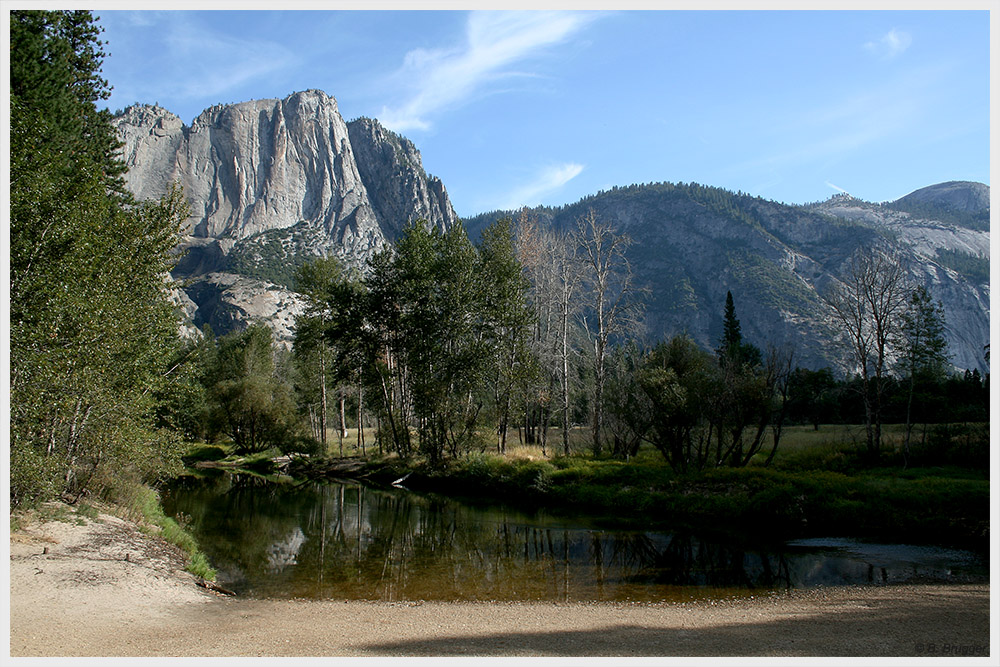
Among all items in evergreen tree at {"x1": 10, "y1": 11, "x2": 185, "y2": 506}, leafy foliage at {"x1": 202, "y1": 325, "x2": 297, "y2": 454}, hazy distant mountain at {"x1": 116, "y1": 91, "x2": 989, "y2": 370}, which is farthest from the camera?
hazy distant mountain at {"x1": 116, "y1": 91, "x2": 989, "y2": 370}

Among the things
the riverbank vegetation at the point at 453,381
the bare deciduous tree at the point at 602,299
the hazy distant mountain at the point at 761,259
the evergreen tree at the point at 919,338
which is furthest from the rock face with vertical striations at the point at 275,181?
the evergreen tree at the point at 919,338

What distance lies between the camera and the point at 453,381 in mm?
28984

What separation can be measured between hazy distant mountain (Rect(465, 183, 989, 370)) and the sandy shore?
133049mm

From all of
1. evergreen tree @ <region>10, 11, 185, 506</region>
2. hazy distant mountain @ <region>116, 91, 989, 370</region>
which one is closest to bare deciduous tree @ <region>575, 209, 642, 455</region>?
evergreen tree @ <region>10, 11, 185, 506</region>

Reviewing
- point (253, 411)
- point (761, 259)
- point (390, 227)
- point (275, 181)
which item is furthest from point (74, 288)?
point (761, 259)

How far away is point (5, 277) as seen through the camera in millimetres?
8055

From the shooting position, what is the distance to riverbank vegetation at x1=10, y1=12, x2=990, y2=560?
12.0m

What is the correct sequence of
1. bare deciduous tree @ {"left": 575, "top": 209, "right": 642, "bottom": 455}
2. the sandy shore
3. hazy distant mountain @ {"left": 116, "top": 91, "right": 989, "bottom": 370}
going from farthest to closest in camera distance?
hazy distant mountain @ {"left": 116, "top": 91, "right": 989, "bottom": 370} → bare deciduous tree @ {"left": 575, "top": 209, "right": 642, "bottom": 455} → the sandy shore

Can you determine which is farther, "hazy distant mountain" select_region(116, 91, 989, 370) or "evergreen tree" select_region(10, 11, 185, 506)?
"hazy distant mountain" select_region(116, 91, 989, 370)

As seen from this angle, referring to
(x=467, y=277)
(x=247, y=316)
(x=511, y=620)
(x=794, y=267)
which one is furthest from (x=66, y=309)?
(x=794, y=267)

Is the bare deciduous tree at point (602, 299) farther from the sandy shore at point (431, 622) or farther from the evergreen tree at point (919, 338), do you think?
the sandy shore at point (431, 622)

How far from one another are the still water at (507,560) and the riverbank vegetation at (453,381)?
2.78 metres

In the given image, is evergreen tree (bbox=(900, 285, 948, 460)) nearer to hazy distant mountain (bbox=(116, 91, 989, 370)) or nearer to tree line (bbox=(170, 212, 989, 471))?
tree line (bbox=(170, 212, 989, 471))

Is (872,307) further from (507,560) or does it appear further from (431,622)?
(431,622)
